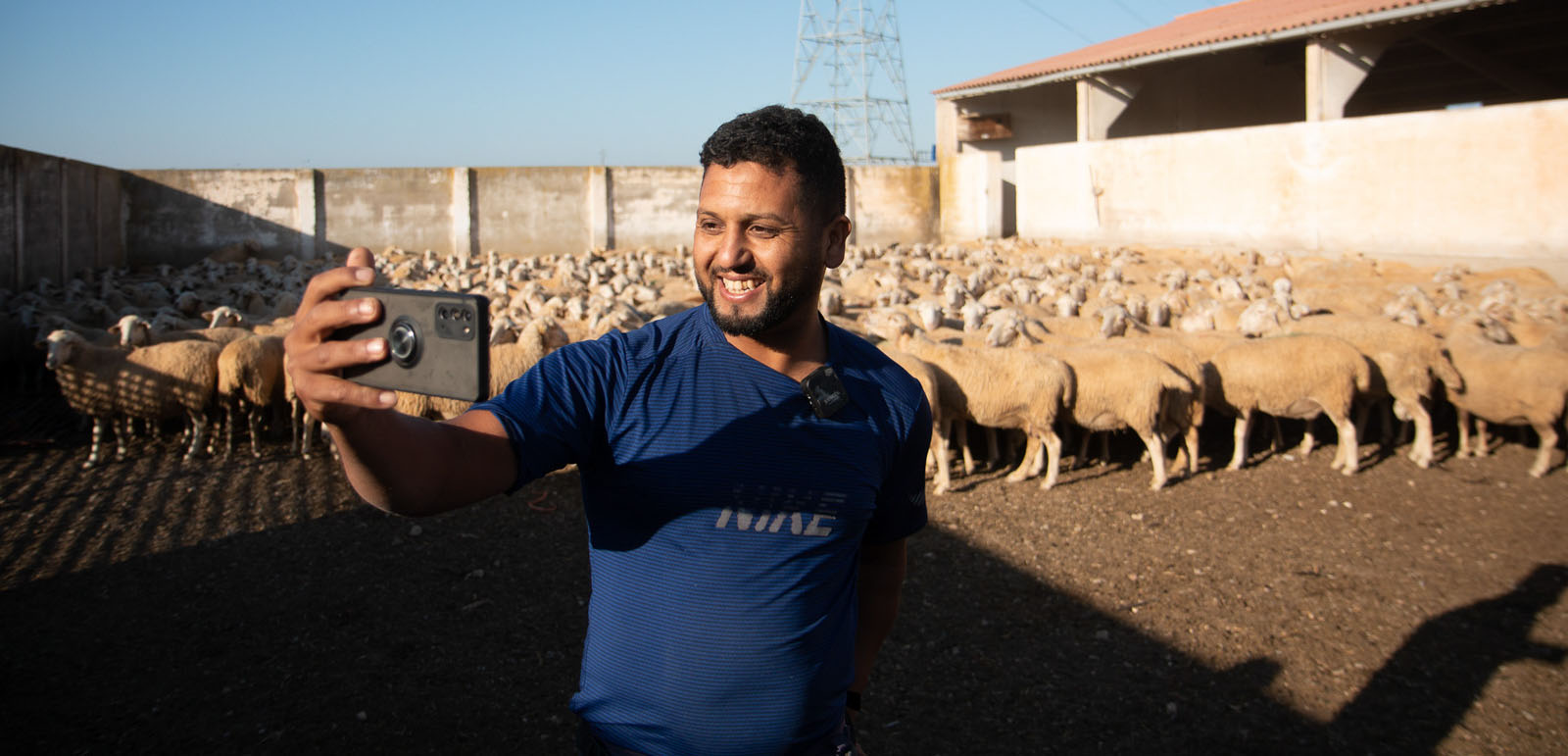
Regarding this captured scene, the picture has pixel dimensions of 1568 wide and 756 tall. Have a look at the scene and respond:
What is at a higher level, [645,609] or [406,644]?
[645,609]

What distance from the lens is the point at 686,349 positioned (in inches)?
78.4

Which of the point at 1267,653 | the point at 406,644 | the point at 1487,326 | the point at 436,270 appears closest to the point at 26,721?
the point at 406,644

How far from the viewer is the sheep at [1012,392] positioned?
8.48 m

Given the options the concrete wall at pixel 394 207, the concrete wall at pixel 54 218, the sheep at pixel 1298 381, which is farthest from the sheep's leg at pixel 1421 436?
the concrete wall at pixel 394 207

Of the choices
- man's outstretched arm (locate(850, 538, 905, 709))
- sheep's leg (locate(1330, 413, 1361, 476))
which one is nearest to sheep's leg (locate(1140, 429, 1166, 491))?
sheep's leg (locate(1330, 413, 1361, 476))

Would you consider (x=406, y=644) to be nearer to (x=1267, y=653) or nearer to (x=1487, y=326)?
(x=1267, y=653)

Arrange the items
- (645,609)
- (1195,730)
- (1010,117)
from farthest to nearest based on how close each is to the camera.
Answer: (1010,117) < (1195,730) < (645,609)

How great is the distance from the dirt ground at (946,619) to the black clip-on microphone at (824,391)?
295 cm

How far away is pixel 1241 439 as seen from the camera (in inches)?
355

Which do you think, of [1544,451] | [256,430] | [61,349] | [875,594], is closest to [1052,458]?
[1544,451]

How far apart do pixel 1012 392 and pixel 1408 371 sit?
4026 mm

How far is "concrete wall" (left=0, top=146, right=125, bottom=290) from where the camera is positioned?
16.1m

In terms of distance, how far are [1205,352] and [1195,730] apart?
21.1ft

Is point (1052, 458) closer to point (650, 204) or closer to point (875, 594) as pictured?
point (875, 594)
